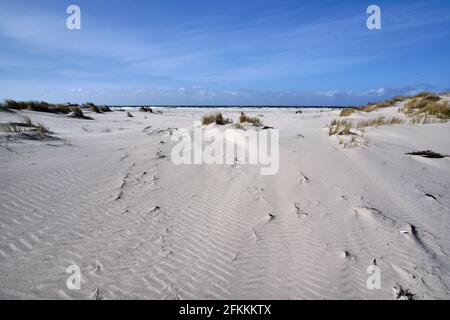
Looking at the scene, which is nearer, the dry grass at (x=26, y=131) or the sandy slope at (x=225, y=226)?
the sandy slope at (x=225, y=226)

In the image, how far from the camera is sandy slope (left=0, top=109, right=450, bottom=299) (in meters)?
2.55

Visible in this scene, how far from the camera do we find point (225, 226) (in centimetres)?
358

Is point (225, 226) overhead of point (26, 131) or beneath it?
beneath

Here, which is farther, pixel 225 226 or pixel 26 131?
pixel 26 131

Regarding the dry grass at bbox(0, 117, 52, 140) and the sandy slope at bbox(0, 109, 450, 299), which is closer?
the sandy slope at bbox(0, 109, 450, 299)

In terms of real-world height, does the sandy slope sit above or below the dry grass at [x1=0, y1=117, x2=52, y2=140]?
below

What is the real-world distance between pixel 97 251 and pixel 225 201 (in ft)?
6.22

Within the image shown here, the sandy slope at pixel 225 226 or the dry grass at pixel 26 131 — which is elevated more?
the dry grass at pixel 26 131

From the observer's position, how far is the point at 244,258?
294 centimetres

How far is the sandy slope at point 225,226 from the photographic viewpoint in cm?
255
